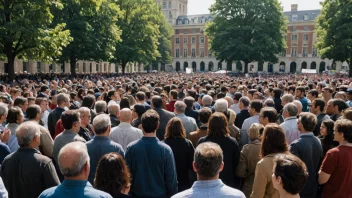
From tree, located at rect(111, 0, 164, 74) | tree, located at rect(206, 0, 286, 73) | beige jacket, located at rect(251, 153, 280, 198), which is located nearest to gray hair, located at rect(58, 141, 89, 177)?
beige jacket, located at rect(251, 153, 280, 198)

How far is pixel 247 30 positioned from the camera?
157ft

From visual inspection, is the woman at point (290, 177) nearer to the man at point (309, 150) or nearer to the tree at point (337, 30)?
the man at point (309, 150)

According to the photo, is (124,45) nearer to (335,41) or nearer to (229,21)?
(229,21)

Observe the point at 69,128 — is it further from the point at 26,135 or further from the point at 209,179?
the point at 209,179

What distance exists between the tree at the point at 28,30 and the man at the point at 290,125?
18907mm

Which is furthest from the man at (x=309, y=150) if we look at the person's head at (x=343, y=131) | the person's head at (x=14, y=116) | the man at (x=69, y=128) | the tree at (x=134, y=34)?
the tree at (x=134, y=34)

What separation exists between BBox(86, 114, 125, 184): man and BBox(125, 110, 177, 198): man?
258 mm

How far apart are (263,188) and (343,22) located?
41861mm

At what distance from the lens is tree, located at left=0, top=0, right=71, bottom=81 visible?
68.2 feet

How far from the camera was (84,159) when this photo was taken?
2.80 metres

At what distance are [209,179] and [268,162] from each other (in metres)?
1.14

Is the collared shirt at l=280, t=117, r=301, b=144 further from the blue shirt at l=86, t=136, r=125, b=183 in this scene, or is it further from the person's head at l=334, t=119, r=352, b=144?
the blue shirt at l=86, t=136, r=125, b=183

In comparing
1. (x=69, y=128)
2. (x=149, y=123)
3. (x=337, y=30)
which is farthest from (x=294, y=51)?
(x=149, y=123)

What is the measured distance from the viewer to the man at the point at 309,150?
15.0ft
